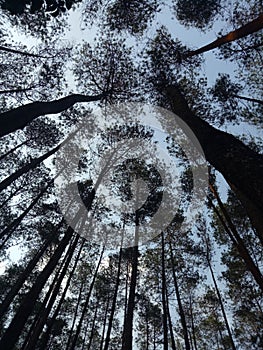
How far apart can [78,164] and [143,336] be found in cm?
2152

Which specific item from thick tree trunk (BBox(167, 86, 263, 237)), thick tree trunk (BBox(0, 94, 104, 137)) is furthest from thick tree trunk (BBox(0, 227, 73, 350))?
thick tree trunk (BBox(167, 86, 263, 237))

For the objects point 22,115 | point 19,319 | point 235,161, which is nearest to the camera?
point 235,161

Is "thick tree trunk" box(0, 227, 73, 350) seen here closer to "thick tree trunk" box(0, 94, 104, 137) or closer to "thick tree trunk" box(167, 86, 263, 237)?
"thick tree trunk" box(0, 94, 104, 137)

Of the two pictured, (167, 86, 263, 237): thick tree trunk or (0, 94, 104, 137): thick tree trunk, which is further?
(0, 94, 104, 137): thick tree trunk

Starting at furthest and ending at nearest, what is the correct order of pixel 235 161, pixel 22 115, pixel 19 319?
pixel 19 319, pixel 22 115, pixel 235 161

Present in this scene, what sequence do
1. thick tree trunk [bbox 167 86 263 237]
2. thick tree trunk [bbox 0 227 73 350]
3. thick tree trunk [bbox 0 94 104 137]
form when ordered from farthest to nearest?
thick tree trunk [bbox 0 227 73 350], thick tree trunk [bbox 0 94 104 137], thick tree trunk [bbox 167 86 263 237]

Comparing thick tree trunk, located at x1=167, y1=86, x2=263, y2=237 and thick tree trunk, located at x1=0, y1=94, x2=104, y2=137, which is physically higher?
thick tree trunk, located at x1=0, y1=94, x2=104, y2=137

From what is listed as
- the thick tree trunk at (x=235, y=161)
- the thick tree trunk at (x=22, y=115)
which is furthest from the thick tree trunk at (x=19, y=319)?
the thick tree trunk at (x=235, y=161)

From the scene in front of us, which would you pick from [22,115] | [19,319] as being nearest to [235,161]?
[22,115]

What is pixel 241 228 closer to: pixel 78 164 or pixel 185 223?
pixel 185 223

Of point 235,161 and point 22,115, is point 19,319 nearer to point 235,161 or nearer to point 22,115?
point 22,115

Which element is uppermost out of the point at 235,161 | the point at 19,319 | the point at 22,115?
the point at 22,115

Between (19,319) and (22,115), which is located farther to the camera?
(19,319)

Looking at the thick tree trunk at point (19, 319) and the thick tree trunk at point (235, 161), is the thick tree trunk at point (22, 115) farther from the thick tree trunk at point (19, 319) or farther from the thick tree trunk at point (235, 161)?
→ the thick tree trunk at point (19, 319)
